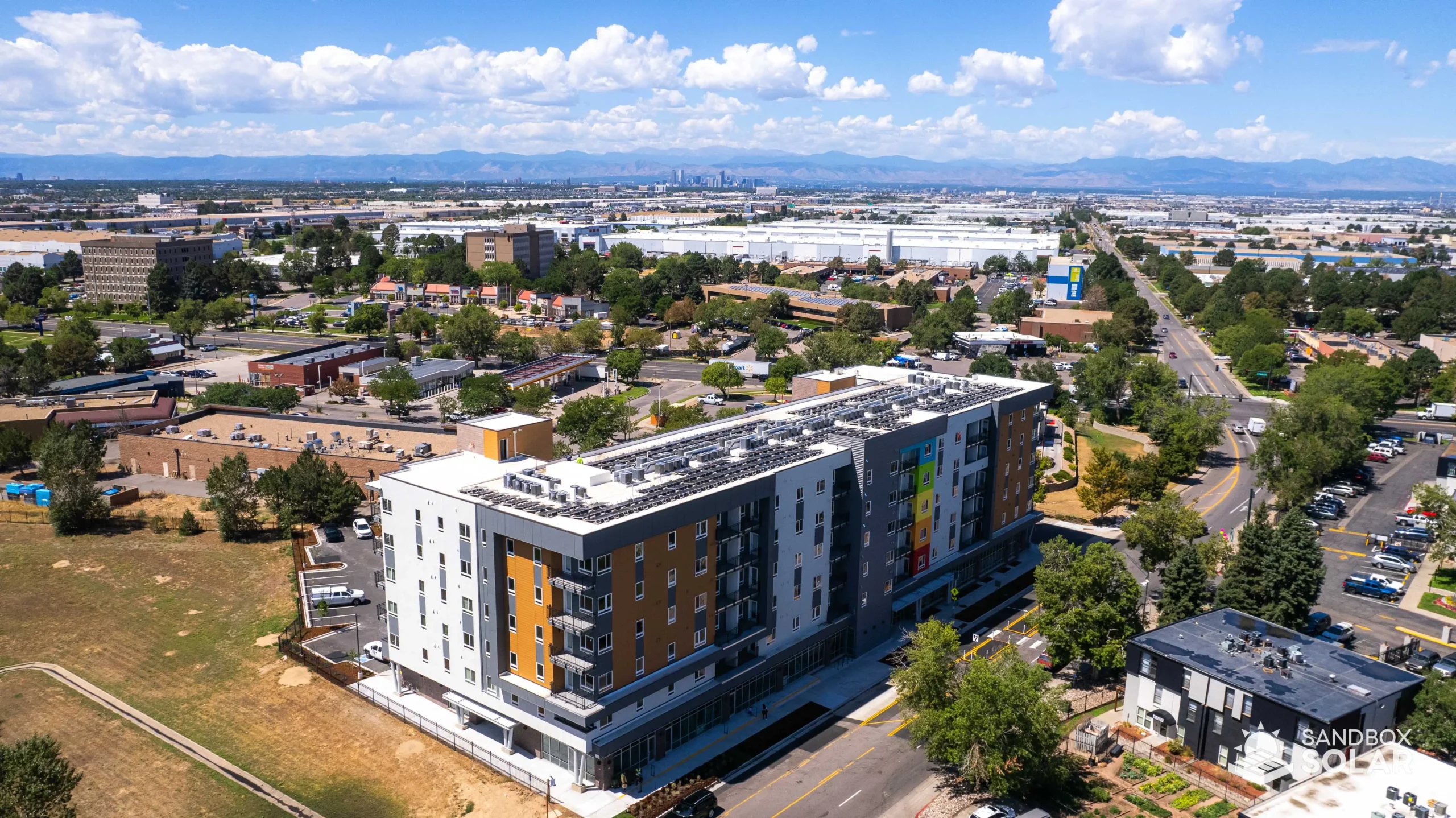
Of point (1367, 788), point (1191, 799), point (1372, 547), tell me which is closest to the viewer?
point (1367, 788)

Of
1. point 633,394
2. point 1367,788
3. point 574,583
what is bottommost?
point 633,394

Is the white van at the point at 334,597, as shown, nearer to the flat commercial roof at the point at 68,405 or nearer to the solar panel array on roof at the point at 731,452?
the solar panel array on roof at the point at 731,452

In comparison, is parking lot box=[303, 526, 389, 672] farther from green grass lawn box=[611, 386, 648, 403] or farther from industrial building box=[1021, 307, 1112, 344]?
industrial building box=[1021, 307, 1112, 344]

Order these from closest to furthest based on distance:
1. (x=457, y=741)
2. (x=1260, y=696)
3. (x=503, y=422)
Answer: (x=1260, y=696) → (x=457, y=741) → (x=503, y=422)

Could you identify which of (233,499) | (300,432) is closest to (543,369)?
(300,432)

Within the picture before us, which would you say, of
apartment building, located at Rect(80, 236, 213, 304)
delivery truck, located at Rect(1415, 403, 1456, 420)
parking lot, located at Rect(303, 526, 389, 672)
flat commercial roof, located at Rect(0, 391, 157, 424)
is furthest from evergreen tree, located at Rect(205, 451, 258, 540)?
apartment building, located at Rect(80, 236, 213, 304)

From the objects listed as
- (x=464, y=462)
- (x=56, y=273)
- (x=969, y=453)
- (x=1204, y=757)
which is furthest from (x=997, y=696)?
(x=56, y=273)

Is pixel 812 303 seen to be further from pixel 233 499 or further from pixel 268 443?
pixel 233 499
